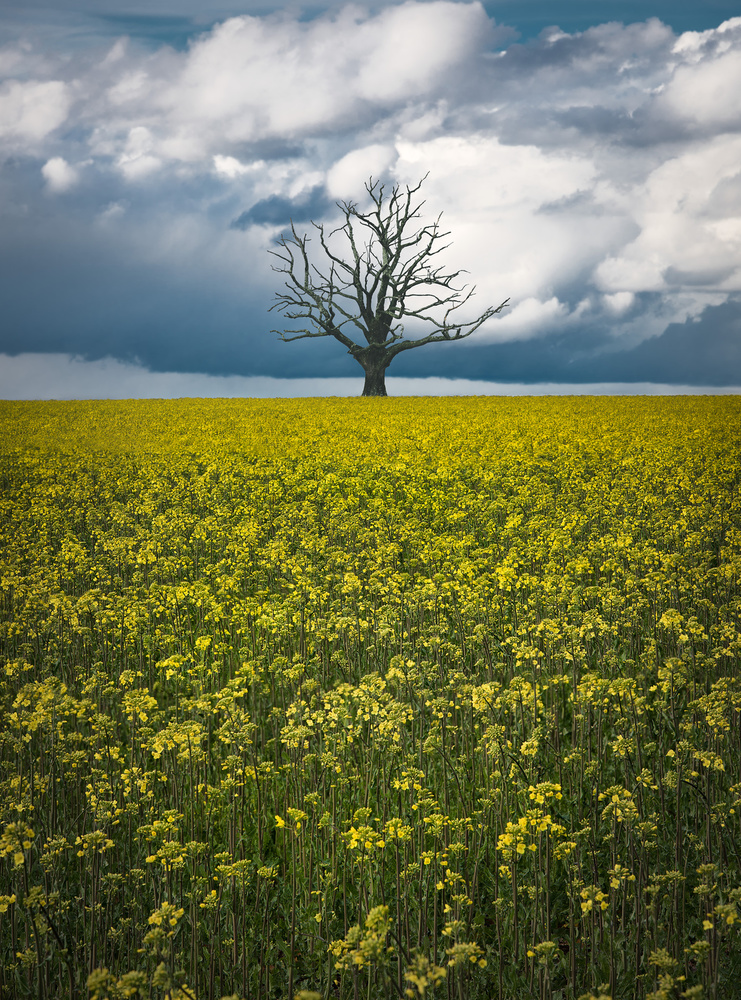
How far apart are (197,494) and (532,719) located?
1078cm

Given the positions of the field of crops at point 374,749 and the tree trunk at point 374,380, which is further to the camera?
the tree trunk at point 374,380

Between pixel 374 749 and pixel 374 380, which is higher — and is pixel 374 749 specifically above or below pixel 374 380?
below

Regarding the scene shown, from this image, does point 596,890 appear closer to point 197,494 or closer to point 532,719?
point 532,719

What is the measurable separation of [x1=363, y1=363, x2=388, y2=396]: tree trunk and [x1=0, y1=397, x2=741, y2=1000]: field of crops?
43.1 meters

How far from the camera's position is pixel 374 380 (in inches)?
2283

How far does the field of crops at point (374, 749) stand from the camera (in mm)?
3949

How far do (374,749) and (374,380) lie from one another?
176 ft

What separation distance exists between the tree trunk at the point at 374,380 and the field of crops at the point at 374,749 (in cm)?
4312

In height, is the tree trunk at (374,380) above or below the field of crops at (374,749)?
above

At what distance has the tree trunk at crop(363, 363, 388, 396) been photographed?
57.8m

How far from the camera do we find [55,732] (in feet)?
17.9

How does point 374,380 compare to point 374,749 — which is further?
point 374,380

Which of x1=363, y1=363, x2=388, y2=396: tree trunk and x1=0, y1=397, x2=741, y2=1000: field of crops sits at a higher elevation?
x1=363, y1=363, x2=388, y2=396: tree trunk

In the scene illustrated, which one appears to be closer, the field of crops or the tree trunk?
the field of crops
